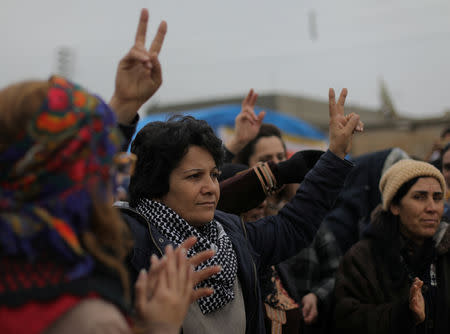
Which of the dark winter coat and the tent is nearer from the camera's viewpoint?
the dark winter coat

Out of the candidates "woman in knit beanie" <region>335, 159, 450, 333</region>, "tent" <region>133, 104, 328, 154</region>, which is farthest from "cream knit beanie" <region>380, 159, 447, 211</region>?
"tent" <region>133, 104, 328, 154</region>

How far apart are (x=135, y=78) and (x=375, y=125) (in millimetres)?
20836

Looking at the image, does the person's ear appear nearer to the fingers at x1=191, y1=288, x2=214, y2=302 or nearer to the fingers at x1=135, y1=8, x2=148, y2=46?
the fingers at x1=191, y1=288, x2=214, y2=302

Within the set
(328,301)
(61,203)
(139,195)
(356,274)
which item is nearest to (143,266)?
(139,195)

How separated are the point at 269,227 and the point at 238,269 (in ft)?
1.30

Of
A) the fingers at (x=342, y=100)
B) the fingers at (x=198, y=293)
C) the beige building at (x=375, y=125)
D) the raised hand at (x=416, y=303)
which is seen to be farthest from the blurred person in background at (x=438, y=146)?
the fingers at (x=198, y=293)

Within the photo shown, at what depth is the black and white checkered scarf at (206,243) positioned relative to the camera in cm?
217

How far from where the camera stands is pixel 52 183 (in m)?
1.22

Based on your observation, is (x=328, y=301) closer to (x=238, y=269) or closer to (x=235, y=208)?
(x=235, y=208)

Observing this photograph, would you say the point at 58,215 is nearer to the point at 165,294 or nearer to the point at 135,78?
the point at 165,294

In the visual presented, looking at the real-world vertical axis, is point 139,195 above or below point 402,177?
above

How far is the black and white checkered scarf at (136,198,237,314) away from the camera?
85.4 inches

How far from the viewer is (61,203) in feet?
3.98

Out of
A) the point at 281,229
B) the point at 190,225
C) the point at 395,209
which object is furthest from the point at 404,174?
the point at 190,225
